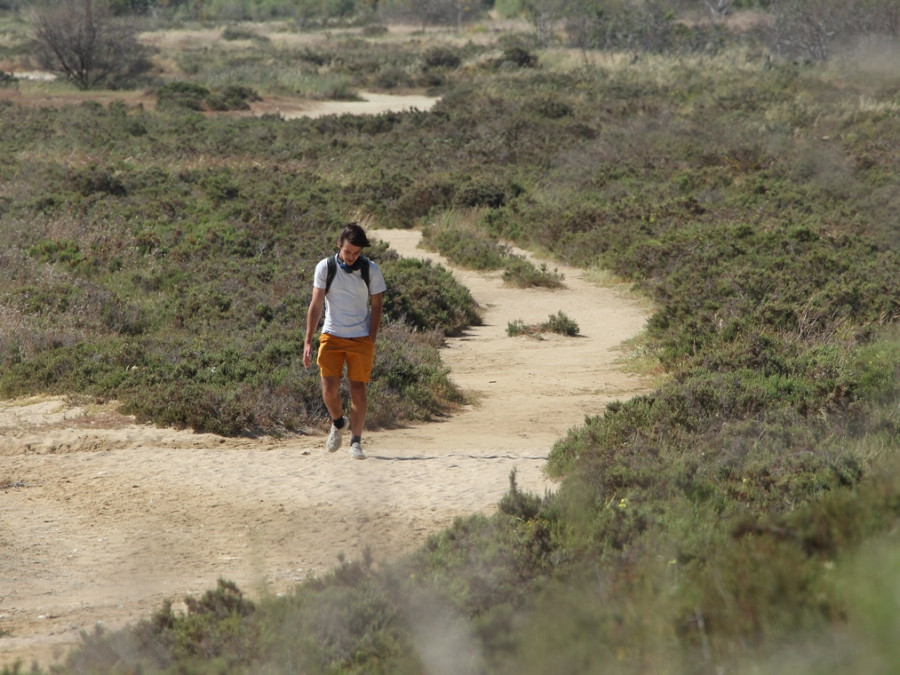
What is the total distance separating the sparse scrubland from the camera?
11.3 feet

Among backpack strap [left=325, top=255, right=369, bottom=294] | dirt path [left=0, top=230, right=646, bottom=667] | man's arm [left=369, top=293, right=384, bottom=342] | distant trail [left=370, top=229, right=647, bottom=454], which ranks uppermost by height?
backpack strap [left=325, top=255, right=369, bottom=294]

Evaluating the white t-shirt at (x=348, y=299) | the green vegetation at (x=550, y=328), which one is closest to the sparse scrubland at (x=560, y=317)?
the green vegetation at (x=550, y=328)

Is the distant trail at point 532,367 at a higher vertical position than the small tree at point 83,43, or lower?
lower

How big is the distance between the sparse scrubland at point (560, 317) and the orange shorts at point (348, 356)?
49.6 inches

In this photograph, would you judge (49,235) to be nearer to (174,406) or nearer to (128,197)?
(128,197)

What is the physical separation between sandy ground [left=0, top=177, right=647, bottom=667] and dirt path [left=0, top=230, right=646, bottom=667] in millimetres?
13

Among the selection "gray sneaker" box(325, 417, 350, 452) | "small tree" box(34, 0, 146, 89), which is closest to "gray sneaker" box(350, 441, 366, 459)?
"gray sneaker" box(325, 417, 350, 452)

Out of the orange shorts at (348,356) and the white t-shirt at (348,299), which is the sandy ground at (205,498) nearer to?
→ the orange shorts at (348,356)

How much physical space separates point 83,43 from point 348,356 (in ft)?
123

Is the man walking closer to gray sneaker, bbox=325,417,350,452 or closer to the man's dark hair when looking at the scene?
the man's dark hair

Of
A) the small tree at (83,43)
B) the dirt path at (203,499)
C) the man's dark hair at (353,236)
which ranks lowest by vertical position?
A: the dirt path at (203,499)

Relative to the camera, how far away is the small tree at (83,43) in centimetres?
3953

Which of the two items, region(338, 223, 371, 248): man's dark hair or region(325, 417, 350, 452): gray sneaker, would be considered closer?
region(338, 223, 371, 248): man's dark hair

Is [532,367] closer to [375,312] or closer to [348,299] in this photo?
[375,312]
